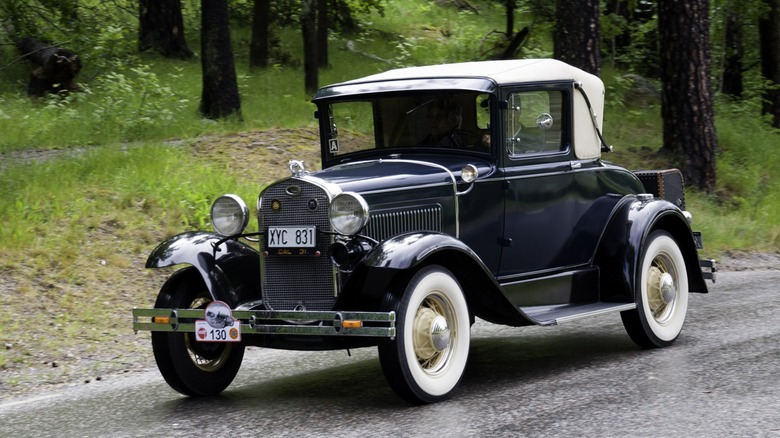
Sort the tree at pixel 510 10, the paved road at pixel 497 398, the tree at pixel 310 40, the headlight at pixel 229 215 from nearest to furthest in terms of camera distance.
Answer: the paved road at pixel 497 398, the headlight at pixel 229 215, the tree at pixel 310 40, the tree at pixel 510 10

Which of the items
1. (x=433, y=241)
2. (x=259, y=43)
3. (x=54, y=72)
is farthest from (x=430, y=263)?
(x=259, y=43)

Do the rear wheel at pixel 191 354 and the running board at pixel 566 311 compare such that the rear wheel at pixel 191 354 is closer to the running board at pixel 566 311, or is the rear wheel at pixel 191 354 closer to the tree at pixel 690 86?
the running board at pixel 566 311

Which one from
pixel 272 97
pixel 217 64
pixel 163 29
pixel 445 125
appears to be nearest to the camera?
pixel 445 125

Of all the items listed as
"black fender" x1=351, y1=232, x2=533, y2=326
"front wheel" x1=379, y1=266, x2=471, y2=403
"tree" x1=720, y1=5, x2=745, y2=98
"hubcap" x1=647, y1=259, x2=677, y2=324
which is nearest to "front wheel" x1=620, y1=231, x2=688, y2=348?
"hubcap" x1=647, y1=259, x2=677, y2=324

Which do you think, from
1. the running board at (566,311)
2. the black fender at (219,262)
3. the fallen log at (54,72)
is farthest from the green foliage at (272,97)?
the running board at (566,311)

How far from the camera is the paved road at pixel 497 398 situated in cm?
550

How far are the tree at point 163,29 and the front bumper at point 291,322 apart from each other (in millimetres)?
17488

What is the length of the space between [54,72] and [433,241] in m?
13.7

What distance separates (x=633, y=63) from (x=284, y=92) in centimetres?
881

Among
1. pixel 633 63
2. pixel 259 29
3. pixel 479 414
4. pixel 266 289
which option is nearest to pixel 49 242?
pixel 266 289

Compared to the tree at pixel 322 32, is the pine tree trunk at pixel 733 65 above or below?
below

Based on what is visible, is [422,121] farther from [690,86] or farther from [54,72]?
[54,72]

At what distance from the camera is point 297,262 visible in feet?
21.1

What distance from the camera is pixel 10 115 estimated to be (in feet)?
51.3
